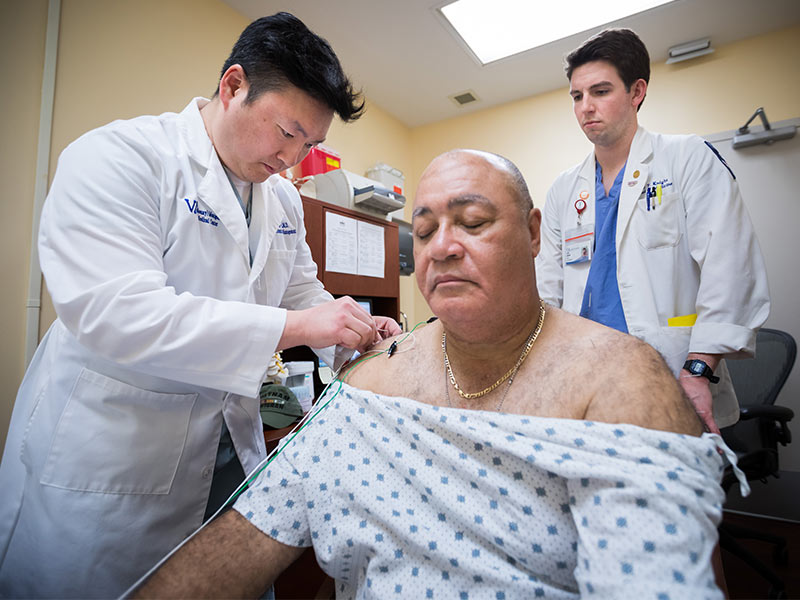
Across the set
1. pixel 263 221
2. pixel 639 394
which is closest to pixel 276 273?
pixel 263 221

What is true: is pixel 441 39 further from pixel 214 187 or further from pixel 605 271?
pixel 214 187

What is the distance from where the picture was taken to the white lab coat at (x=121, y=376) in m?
0.81

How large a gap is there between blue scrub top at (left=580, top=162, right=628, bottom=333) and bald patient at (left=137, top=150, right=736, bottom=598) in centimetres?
69

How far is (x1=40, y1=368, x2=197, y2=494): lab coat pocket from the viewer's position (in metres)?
0.87

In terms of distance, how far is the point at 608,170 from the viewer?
167cm

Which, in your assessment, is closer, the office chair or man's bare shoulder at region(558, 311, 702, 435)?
man's bare shoulder at region(558, 311, 702, 435)

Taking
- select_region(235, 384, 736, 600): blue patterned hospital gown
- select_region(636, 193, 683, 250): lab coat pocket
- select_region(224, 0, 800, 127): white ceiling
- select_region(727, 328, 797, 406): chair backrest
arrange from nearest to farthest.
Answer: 1. select_region(235, 384, 736, 600): blue patterned hospital gown
2. select_region(636, 193, 683, 250): lab coat pocket
3. select_region(727, 328, 797, 406): chair backrest
4. select_region(224, 0, 800, 127): white ceiling

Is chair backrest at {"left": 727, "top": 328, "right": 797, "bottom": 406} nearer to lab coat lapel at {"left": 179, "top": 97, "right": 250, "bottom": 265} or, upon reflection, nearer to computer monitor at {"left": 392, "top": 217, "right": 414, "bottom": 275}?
computer monitor at {"left": 392, "top": 217, "right": 414, "bottom": 275}

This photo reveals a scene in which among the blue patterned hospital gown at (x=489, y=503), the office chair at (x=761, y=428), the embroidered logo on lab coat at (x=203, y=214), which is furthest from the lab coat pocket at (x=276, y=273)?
the office chair at (x=761, y=428)

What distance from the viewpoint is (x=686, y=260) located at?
1.45m

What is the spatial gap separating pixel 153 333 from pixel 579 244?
1459 mm

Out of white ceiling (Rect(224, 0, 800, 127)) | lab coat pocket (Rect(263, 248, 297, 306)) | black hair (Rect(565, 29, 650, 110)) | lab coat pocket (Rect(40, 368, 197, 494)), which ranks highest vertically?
white ceiling (Rect(224, 0, 800, 127))

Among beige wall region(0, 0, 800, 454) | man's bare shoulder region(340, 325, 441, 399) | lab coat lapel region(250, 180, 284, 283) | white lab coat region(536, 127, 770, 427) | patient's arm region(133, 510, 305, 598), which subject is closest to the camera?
patient's arm region(133, 510, 305, 598)

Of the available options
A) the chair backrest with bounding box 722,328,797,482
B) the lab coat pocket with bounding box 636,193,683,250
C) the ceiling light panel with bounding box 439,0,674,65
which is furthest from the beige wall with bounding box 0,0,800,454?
the lab coat pocket with bounding box 636,193,683,250
